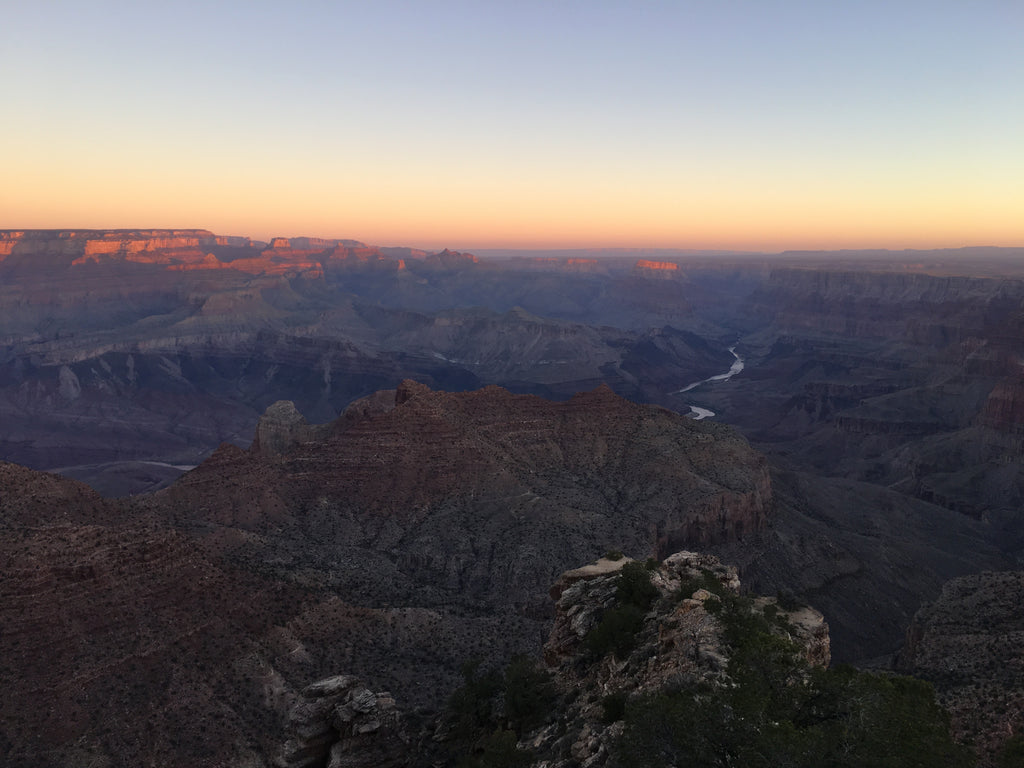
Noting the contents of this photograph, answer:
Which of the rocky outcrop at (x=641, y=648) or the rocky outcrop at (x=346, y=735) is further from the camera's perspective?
the rocky outcrop at (x=346, y=735)

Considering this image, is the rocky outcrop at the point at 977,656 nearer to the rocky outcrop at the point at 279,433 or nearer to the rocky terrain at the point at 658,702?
the rocky terrain at the point at 658,702

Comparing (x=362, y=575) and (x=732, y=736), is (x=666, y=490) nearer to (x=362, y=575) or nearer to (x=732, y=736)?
(x=362, y=575)

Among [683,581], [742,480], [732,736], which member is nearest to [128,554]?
[683,581]

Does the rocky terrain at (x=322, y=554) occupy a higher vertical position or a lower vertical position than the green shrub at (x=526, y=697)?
lower

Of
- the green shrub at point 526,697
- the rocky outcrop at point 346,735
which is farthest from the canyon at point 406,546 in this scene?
the green shrub at point 526,697

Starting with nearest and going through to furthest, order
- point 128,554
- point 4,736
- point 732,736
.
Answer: point 732,736, point 4,736, point 128,554

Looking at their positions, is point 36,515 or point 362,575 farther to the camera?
point 362,575

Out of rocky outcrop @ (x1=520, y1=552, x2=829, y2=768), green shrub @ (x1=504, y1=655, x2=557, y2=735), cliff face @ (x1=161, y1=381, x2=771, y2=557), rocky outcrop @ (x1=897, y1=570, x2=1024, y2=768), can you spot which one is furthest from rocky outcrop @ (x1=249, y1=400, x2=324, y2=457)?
rocky outcrop @ (x1=897, y1=570, x2=1024, y2=768)

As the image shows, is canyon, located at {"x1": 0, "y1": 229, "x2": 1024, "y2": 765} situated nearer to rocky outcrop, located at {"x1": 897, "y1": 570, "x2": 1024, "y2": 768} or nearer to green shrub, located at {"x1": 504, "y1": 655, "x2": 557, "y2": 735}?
rocky outcrop, located at {"x1": 897, "y1": 570, "x2": 1024, "y2": 768}

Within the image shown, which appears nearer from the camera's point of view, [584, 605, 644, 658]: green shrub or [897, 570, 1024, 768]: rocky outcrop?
[584, 605, 644, 658]: green shrub

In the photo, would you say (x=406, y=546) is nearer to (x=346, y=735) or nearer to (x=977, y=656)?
(x=346, y=735)

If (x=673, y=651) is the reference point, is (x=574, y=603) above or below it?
below
